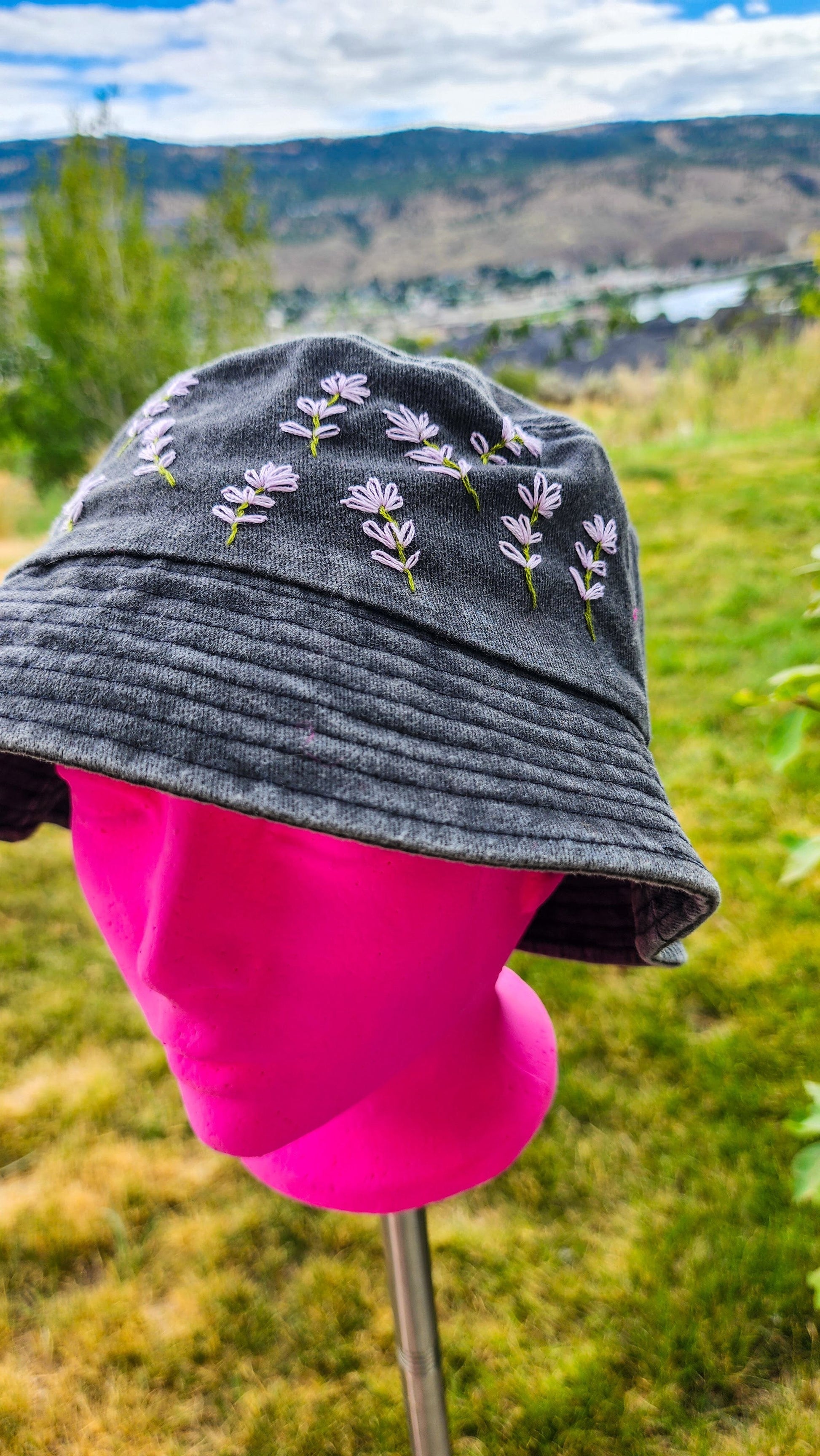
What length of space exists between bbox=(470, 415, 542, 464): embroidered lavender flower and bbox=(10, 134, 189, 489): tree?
967 cm

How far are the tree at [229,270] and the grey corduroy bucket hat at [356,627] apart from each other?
1047 centimetres

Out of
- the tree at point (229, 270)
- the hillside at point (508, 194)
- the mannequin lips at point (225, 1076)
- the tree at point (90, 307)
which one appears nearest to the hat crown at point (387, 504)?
the mannequin lips at point (225, 1076)

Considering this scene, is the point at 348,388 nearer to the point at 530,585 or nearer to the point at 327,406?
the point at 327,406

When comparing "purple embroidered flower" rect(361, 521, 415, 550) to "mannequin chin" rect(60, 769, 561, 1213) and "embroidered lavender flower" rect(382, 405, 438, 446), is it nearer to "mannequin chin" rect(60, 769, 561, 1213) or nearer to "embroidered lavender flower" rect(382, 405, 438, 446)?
"embroidered lavender flower" rect(382, 405, 438, 446)

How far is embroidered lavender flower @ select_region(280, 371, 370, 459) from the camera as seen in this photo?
71cm

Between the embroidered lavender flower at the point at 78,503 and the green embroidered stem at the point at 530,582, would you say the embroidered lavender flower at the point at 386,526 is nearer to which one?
the green embroidered stem at the point at 530,582

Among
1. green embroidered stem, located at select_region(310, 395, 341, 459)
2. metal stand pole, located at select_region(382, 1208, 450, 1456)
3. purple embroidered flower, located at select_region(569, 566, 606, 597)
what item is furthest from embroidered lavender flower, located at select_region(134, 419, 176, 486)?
metal stand pole, located at select_region(382, 1208, 450, 1456)

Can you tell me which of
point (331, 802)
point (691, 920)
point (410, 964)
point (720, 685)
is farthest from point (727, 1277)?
point (720, 685)

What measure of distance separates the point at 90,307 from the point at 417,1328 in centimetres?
1027

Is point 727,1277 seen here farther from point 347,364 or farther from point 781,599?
point 781,599

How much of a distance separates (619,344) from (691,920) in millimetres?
11200

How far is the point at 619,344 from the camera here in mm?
10641

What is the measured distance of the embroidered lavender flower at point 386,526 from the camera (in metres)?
0.66

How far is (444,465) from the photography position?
72cm
